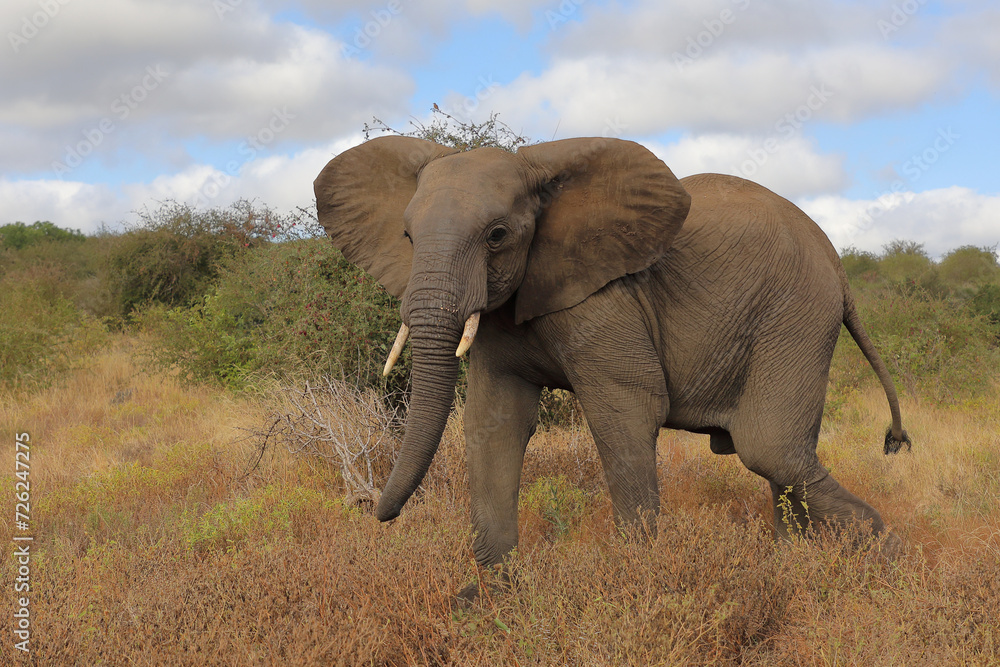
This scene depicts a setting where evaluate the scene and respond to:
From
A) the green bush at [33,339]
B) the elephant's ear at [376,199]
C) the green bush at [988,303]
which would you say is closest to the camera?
the elephant's ear at [376,199]

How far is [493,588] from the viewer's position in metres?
4.38

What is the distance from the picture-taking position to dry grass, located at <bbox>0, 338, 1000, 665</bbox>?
127 inches

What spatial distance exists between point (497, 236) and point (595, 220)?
1.92 feet

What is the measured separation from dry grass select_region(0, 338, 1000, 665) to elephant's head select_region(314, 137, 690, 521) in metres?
0.53

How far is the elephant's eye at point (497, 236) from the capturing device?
3793 millimetres

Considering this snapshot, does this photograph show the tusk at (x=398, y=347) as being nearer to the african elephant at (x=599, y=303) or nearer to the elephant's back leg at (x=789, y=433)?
the african elephant at (x=599, y=303)

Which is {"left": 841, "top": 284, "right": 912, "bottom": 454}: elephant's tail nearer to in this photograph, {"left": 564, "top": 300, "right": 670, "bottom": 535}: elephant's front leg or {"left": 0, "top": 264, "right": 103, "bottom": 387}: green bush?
{"left": 564, "top": 300, "right": 670, "bottom": 535}: elephant's front leg

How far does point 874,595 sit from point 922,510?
2816 millimetres

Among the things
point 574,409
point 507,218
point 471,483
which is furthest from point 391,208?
point 574,409

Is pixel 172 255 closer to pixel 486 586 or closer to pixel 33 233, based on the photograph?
pixel 486 586

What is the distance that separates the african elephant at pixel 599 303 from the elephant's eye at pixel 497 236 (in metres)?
0.01

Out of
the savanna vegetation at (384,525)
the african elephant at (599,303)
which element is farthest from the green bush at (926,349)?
the african elephant at (599,303)

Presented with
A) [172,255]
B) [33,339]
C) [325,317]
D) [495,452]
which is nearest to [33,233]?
[172,255]

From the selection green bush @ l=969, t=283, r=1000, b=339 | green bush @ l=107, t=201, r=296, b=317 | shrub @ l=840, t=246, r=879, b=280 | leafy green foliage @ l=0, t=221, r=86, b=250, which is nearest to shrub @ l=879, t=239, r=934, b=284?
shrub @ l=840, t=246, r=879, b=280
